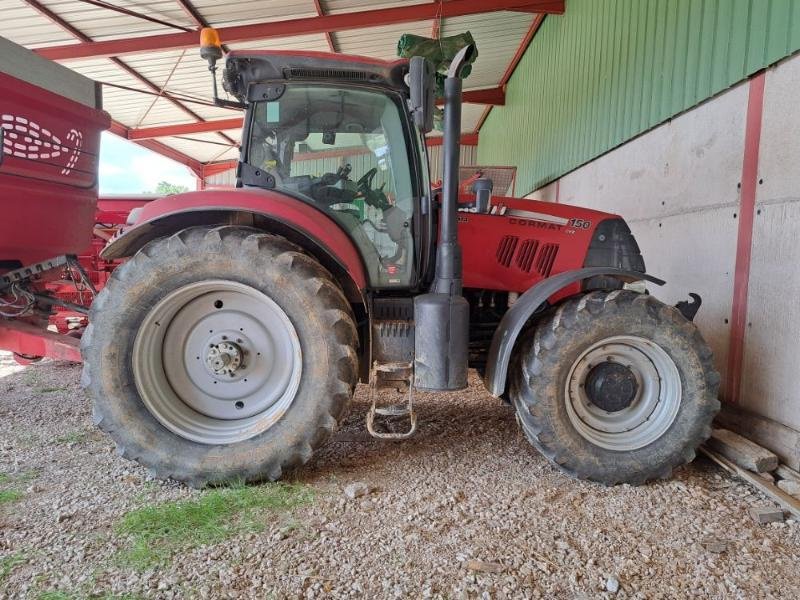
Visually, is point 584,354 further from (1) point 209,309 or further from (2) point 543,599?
(1) point 209,309

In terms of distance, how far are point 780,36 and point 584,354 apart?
2317mm

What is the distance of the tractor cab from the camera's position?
2.75 metres

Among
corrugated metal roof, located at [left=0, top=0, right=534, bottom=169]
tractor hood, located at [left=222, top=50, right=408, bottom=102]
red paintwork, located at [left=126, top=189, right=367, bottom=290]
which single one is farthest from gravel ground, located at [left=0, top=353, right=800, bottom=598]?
corrugated metal roof, located at [left=0, top=0, right=534, bottom=169]

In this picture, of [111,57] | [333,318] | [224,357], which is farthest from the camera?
[111,57]

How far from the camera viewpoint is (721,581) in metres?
1.87

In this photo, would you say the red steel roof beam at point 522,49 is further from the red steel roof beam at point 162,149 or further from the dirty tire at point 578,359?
the red steel roof beam at point 162,149

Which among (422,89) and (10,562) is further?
(422,89)

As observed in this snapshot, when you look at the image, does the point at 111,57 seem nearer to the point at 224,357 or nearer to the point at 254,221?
the point at 254,221

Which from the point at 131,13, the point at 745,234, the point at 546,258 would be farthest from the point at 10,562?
the point at 131,13

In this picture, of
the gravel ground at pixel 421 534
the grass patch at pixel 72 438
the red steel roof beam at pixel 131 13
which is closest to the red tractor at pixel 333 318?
the gravel ground at pixel 421 534

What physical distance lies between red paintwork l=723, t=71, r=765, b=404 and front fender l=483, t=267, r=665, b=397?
1.10 meters

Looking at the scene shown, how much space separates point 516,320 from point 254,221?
56.1 inches

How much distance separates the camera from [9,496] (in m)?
2.33

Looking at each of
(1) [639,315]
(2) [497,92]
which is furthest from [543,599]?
(2) [497,92]
